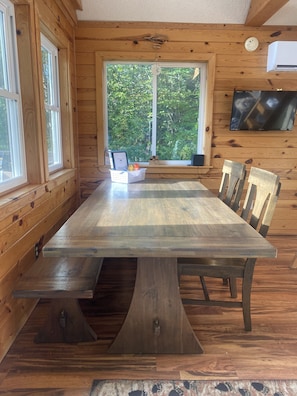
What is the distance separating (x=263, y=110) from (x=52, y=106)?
2137 mm

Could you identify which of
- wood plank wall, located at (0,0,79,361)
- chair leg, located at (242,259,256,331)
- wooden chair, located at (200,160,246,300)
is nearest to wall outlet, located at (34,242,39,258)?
wood plank wall, located at (0,0,79,361)

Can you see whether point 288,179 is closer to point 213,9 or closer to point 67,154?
point 213,9

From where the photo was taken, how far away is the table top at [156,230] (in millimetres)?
1222

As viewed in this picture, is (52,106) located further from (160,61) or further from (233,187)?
(233,187)

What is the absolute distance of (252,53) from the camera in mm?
3090

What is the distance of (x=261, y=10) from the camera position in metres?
2.63

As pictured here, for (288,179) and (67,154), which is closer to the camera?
(67,154)

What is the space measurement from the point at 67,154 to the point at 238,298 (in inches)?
81.7

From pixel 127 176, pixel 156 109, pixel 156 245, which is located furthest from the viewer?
pixel 156 109

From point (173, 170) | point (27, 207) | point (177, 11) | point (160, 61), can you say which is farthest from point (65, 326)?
point (177, 11)

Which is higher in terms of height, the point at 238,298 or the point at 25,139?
the point at 25,139

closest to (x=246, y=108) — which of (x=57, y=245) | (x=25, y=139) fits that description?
(x=25, y=139)

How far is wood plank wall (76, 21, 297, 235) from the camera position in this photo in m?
3.04

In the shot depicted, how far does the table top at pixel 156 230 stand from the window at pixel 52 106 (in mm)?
892
